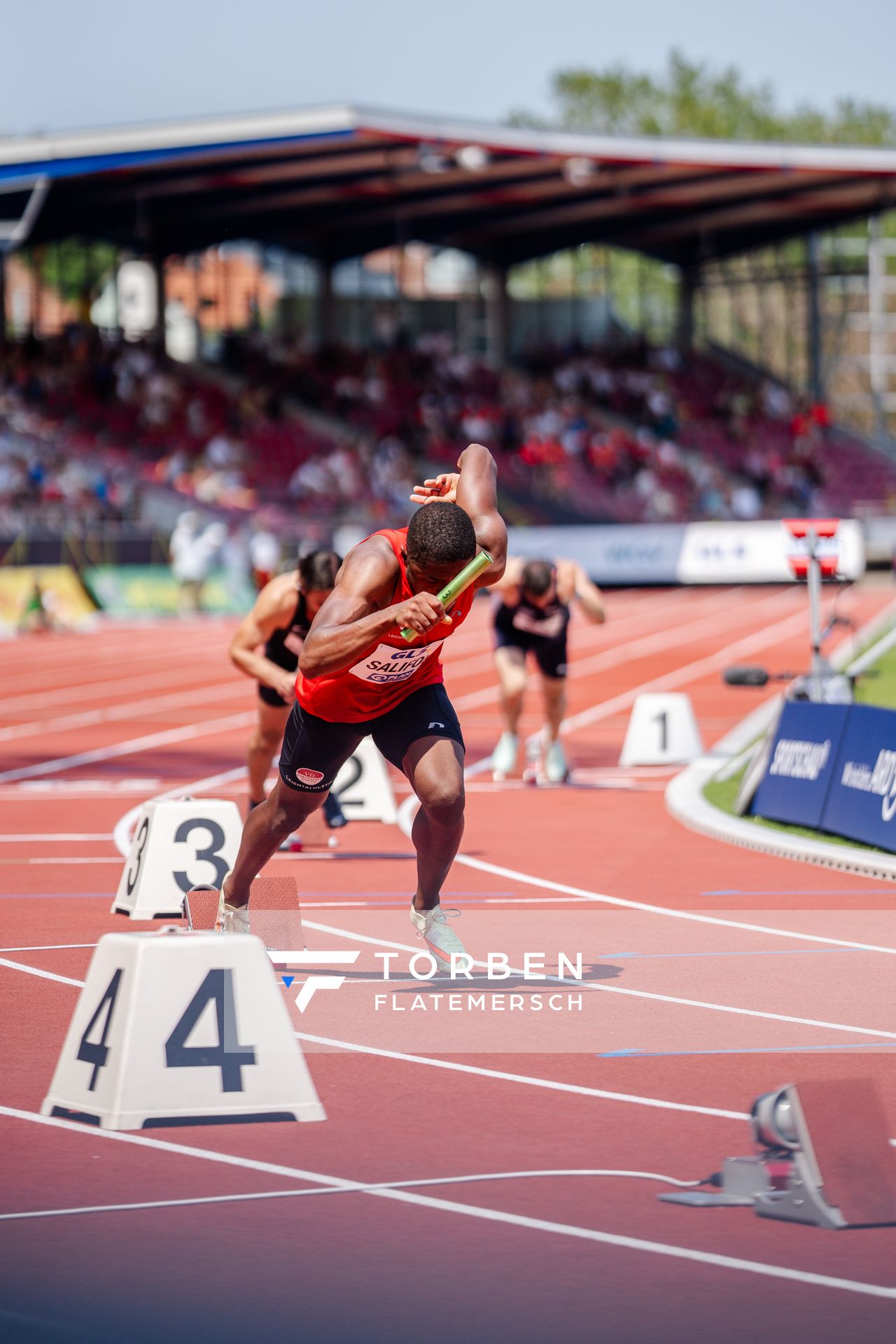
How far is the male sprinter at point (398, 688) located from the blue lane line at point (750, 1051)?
1.22m

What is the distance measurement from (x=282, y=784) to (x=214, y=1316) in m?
3.43

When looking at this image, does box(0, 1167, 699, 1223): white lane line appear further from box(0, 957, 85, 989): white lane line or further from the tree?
the tree

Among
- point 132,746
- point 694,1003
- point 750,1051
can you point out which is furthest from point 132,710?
point 750,1051

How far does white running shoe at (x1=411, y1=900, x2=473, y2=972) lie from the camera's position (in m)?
7.61

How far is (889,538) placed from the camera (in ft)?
141

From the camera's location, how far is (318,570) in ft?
34.0

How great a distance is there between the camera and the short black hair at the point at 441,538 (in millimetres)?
6633

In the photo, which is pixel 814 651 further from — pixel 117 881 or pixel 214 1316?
pixel 214 1316

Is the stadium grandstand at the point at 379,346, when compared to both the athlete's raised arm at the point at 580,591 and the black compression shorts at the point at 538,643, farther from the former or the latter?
the athlete's raised arm at the point at 580,591

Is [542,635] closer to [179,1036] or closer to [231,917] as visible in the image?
[231,917]

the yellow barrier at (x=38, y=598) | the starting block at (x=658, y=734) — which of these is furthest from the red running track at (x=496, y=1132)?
the yellow barrier at (x=38, y=598)

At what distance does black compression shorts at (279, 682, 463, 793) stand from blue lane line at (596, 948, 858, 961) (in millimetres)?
1388

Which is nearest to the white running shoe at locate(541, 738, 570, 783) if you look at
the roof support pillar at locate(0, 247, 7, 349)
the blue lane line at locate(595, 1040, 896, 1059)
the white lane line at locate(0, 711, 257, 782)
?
the white lane line at locate(0, 711, 257, 782)

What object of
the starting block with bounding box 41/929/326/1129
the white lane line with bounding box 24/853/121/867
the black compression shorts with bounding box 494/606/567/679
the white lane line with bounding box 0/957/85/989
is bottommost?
the white lane line with bounding box 24/853/121/867
